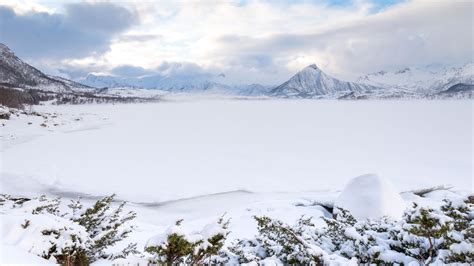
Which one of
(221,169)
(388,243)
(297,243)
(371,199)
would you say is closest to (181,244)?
(297,243)

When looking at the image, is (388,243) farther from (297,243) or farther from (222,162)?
(222,162)

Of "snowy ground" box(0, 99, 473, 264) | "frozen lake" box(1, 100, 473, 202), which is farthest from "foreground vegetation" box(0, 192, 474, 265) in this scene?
"frozen lake" box(1, 100, 473, 202)

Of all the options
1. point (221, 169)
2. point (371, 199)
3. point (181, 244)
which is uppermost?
point (181, 244)

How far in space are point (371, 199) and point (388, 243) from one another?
950cm

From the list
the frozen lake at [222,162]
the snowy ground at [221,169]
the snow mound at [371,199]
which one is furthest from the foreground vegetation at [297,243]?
the frozen lake at [222,162]

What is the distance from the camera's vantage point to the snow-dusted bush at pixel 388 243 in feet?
18.1

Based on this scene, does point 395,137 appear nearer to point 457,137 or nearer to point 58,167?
point 457,137

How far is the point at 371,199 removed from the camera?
51.1 feet

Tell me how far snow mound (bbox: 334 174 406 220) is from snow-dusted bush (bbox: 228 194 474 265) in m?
7.94

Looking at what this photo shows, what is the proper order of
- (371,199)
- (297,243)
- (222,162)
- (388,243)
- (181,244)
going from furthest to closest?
(222,162)
(371,199)
(388,243)
(297,243)
(181,244)

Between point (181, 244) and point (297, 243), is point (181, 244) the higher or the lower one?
the higher one

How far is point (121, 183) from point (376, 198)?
14609 mm

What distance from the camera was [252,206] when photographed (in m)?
18.3

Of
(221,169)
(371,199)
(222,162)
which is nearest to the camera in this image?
(371,199)
